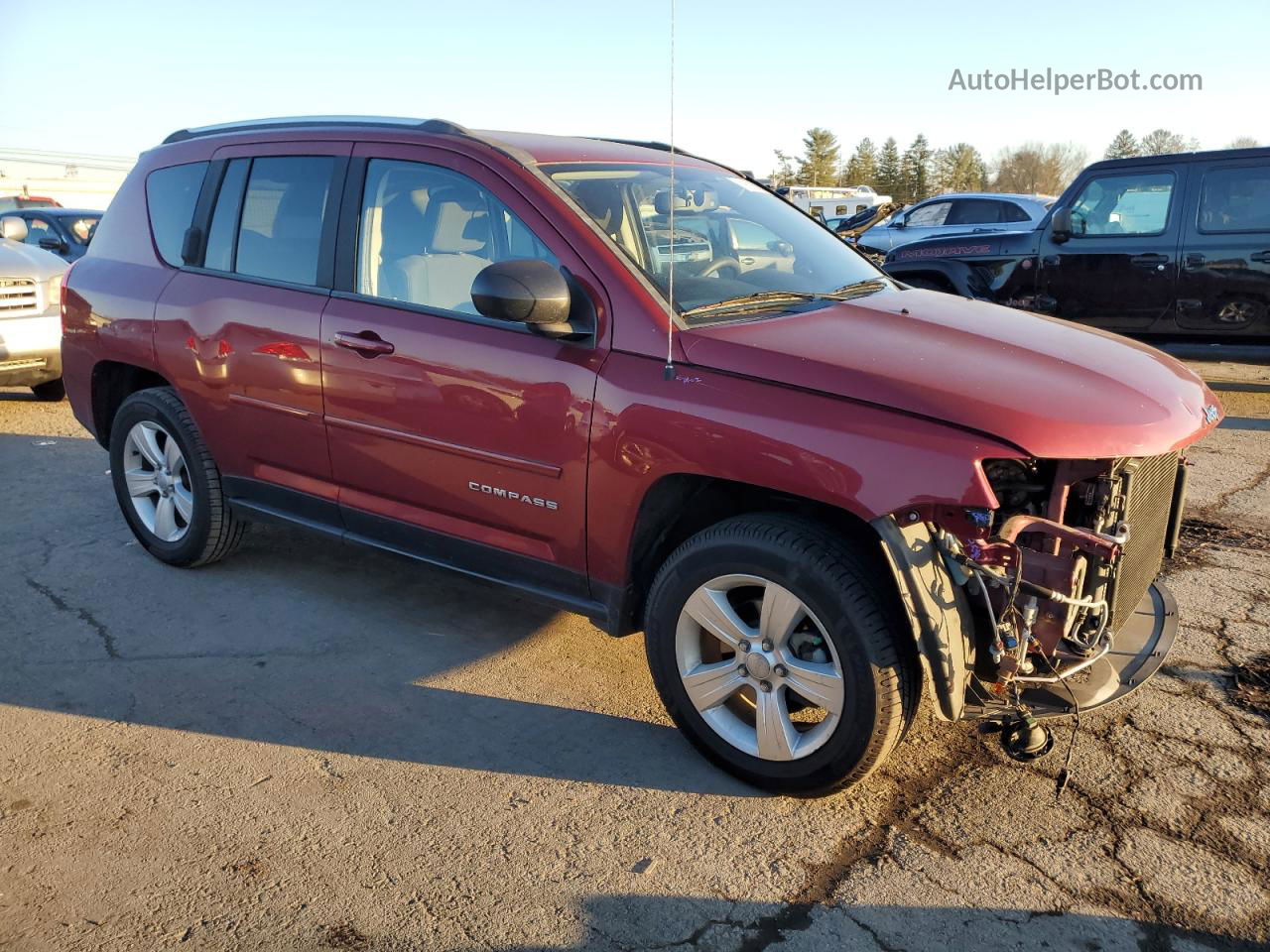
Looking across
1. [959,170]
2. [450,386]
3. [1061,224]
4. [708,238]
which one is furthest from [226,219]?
[959,170]

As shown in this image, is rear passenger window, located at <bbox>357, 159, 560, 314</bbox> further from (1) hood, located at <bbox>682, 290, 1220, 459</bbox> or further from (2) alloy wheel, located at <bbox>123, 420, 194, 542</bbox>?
(2) alloy wheel, located at <bbox>123, 420, 194, 542</bbox>

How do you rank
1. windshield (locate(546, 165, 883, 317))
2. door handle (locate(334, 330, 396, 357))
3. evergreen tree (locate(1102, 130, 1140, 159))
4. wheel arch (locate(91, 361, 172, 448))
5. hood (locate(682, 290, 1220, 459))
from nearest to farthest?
1. hood (locate(682, 290, 1220, 459))
2. windshield (locate(546, 165, 883, 317))
3. door handle (locate(334, 330, 396, 357))
4. wheel arch (locate(91, 361, 172, 448))
5. evergreen tree (locate(1102, 130, 1140, 159))

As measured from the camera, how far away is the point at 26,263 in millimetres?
8172

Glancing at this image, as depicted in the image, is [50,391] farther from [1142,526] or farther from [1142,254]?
[1142,254]

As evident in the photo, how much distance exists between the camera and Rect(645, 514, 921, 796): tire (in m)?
2.77

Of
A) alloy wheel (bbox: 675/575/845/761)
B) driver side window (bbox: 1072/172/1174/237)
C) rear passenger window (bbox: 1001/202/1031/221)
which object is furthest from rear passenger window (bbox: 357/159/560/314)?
rear passenger window (bbox: 1001/202/1031/221)

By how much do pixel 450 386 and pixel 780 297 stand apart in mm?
1155

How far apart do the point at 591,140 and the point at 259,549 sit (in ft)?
8.36

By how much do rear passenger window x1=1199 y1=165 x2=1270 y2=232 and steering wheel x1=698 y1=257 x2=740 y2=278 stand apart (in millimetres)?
6634

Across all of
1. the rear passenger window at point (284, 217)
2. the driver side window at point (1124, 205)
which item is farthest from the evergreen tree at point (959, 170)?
the rear passenger window at point (284, 217)

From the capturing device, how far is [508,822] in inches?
115

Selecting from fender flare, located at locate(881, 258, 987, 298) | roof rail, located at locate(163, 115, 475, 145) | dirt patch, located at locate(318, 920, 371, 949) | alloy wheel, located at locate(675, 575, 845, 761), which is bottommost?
dirt patch, located at locate(318, 920, 371, 949)

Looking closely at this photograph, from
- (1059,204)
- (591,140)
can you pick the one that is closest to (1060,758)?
(591,140)

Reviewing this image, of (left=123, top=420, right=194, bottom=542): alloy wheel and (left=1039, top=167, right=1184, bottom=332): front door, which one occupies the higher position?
(left=1039, top=167, right=1184, bottom=332): front door
